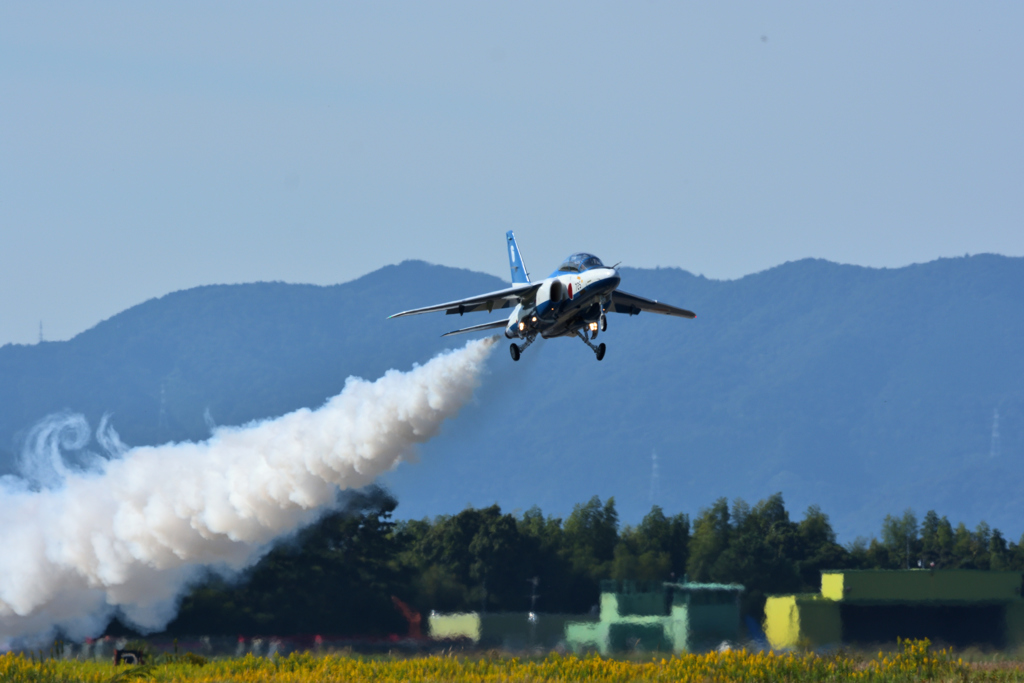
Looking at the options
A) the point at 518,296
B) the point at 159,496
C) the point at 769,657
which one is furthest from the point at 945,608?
the point at 159,496

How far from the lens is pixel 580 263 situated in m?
49.6

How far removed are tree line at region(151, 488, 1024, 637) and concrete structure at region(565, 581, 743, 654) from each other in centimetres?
154

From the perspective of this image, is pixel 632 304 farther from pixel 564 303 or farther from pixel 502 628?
pixel 502 628

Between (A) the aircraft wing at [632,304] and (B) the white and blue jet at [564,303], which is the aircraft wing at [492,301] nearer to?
(B) the white and blue jet at [564,303]

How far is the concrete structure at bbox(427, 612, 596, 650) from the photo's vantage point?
65000mm

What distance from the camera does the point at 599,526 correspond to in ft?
282

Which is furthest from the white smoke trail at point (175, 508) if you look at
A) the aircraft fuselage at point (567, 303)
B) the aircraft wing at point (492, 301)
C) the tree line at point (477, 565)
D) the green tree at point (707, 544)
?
the green tree at point (707, 544)

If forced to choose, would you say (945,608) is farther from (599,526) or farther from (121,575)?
(121,575)

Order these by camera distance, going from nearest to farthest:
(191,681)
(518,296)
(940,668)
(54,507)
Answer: (191,681) < (940,668) < (518,296) < (54,507)

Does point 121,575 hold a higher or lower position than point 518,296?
lower

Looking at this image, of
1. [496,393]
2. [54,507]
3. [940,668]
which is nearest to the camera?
[940,668]

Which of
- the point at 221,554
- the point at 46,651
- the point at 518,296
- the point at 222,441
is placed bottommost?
the point at 46,651

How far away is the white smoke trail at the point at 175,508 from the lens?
61531 mm

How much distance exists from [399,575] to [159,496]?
14899mm
